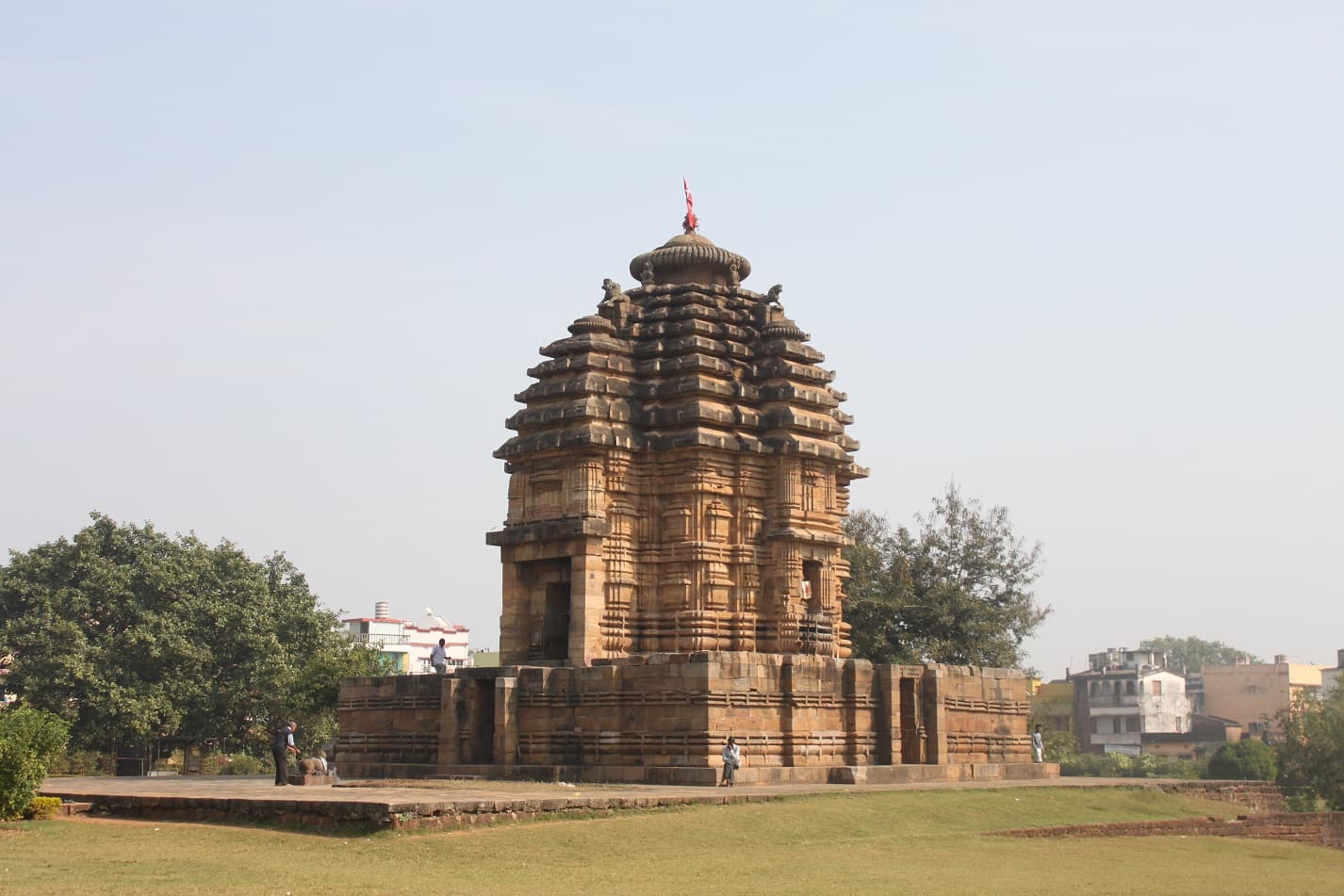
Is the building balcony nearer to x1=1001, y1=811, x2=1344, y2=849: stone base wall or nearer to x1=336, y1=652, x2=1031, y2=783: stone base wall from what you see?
x1=336, y1=652, x2=1031, y2=783: stone base wall

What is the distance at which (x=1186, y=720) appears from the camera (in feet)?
304

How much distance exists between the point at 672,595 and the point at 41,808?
1366 cm

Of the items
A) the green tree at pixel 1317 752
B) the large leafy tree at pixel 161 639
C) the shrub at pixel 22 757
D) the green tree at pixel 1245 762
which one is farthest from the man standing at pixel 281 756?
the green tree at pixel 1245 762

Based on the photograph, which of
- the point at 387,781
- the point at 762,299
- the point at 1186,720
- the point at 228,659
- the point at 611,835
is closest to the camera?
the point at 611,835

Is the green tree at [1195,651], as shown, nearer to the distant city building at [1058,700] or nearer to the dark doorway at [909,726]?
the distant city building at [1058,700]

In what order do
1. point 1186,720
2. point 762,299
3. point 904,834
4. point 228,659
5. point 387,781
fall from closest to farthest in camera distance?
1. point 904,834
2. point 387,781
3. point 762,299
4. point 228,659
5. point 1186,720

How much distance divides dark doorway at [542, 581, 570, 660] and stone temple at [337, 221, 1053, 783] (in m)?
0.03

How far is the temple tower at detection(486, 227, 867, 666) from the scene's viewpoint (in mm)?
30781

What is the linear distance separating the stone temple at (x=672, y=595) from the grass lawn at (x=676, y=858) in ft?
17.4

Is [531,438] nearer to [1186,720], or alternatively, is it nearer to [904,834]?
[904,834]

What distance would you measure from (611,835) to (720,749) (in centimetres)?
795

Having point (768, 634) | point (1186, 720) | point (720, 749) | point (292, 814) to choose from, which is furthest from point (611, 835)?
point (1186, 720)

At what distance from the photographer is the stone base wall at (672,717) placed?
1079 inches

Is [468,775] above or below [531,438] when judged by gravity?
below
